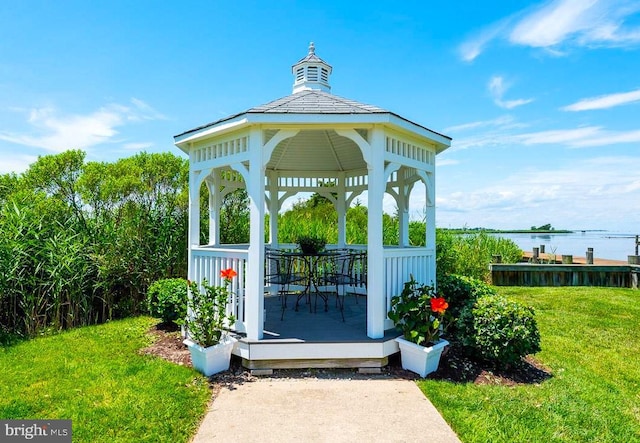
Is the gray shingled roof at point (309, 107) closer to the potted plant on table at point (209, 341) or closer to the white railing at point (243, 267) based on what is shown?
the white railing at point (243, 267)

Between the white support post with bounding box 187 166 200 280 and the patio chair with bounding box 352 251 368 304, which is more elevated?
the white support post with bounding box 187 166 200 280

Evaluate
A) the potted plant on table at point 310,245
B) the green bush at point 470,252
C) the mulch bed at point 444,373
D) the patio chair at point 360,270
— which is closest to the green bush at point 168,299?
the mulch bed at point 444,373

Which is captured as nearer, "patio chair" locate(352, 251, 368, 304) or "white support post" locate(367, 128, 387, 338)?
"white support post" locate(367, 128, 387, 338)

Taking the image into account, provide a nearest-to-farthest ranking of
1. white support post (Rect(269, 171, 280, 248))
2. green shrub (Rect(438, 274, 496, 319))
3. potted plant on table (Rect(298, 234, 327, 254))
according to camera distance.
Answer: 1. green shrub (Rect(438, 274, 496, 319))
2. potted plant on table (Rect(298, 234, 327, 254))
3. white support post (Rect(269, 171, 280, 248))

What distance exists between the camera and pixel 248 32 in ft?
19.4

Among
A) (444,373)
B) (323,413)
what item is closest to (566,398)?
(444,373)

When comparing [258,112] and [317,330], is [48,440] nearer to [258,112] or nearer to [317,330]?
[317,330]

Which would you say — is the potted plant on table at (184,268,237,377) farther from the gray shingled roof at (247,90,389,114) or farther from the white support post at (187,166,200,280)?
the gray shingled roof at (247,90,389,114)

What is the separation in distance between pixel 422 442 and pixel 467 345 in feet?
5.82

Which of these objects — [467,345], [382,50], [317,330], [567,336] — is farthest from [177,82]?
[567,336]

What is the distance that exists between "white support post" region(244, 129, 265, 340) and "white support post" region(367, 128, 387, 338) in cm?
122

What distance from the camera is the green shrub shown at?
15.2ft

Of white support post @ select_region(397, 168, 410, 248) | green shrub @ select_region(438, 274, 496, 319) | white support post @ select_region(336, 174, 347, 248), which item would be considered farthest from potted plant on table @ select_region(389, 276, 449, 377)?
white support post @ select_region(336, 174, 347, 248)

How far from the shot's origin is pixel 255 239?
4.05 meters
